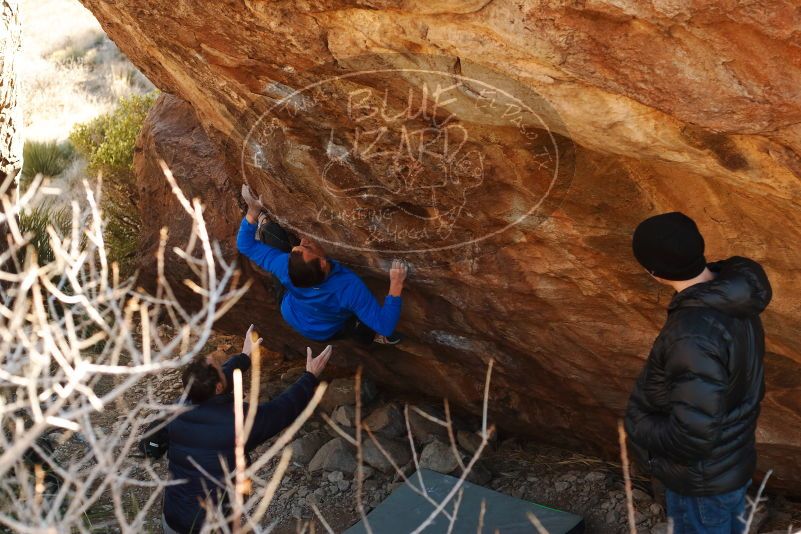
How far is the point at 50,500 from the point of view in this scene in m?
5.08

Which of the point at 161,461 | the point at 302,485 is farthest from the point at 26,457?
the point at 302,485

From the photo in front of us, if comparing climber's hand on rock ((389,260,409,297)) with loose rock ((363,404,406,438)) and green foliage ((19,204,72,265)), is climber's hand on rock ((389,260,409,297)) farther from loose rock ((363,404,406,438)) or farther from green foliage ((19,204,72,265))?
green foliage ((19,204,72,265))

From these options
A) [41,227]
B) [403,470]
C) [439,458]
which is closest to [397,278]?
[439,458]

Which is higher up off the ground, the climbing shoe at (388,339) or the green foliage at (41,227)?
the climbing shoe at (388,339)

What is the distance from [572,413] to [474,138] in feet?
7.40

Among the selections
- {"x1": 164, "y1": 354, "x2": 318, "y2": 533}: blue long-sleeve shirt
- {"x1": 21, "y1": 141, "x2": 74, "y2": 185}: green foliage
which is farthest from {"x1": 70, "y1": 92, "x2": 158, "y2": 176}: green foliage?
{"x1": 164, "y1": 354, "x2": 318, "y2": 533}: blue long-sleeve shirt

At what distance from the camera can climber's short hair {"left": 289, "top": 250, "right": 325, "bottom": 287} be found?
4.54 meters

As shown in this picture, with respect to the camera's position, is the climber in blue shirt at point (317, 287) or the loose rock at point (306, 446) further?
the loose rock at point (306, 446)

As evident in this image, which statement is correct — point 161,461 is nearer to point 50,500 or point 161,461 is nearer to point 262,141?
point 50,500

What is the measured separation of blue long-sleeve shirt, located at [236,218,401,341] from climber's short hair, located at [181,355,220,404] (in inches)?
40.6

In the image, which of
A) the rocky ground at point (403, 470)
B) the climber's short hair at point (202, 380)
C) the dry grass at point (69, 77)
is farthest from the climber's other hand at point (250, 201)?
the dry grass at point (69, 77)

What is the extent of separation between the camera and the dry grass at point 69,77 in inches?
537

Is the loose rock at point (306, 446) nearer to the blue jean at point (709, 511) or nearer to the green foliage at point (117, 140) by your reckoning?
the blue jean at point (709, 511)

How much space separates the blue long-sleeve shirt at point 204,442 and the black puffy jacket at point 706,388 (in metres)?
1.60
